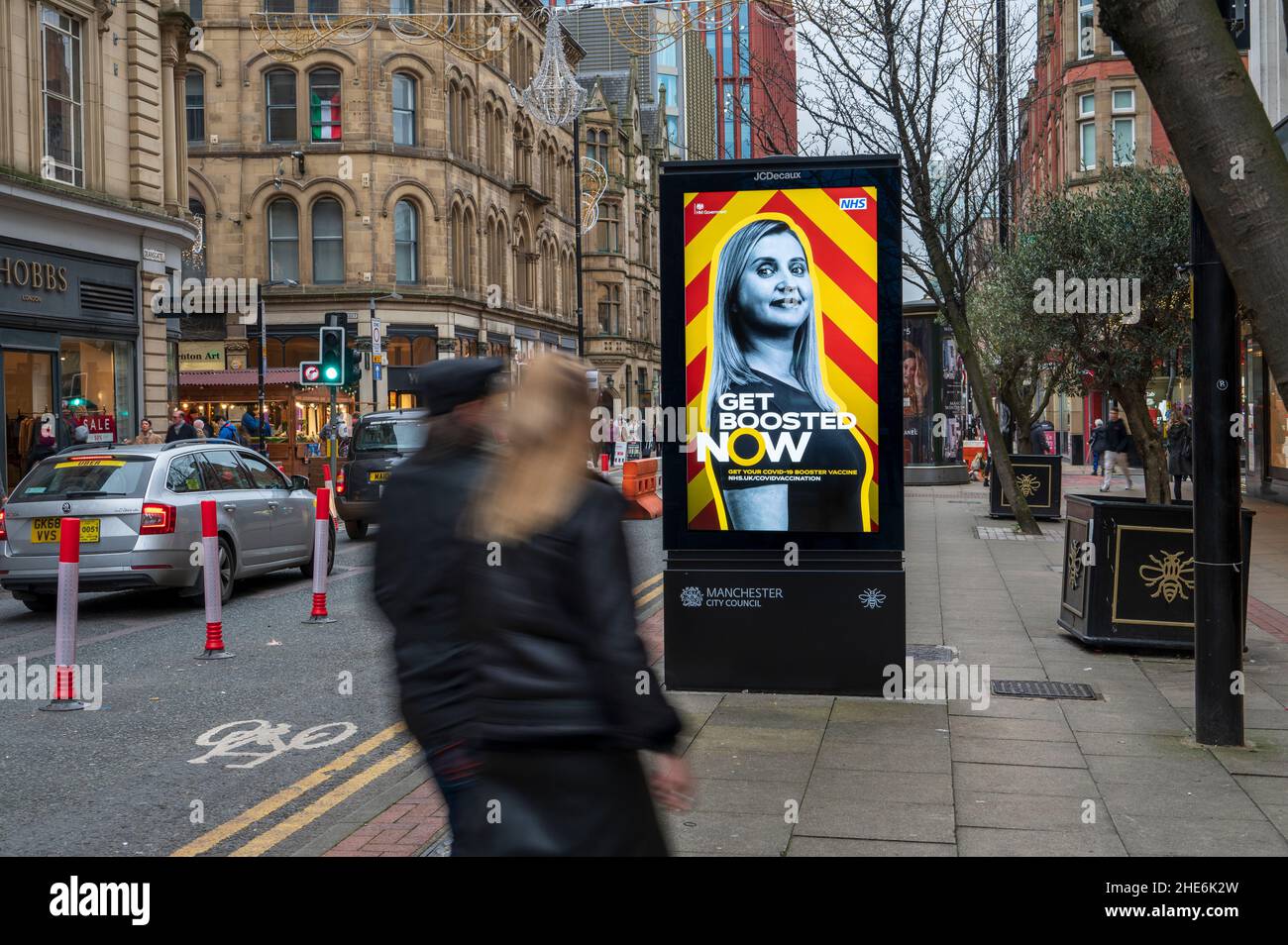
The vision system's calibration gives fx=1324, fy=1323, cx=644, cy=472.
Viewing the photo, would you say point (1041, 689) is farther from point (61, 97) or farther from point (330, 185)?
point (330, 185)

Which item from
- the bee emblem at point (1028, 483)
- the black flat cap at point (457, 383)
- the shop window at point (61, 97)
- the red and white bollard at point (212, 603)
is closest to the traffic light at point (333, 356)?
the shop window at point (61, 97)

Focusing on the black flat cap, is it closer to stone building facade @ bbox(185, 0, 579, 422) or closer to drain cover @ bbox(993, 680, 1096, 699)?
drain cover @ bbox(993, 680, 1096, 699)

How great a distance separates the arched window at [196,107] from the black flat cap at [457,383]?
4643 centimetres

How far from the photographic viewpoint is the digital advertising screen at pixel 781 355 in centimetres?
786

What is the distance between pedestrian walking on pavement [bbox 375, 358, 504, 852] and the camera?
3.01m

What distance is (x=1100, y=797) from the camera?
575 centimetres

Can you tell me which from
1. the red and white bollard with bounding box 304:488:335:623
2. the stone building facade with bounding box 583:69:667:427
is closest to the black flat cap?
the red and white bollard with bounding box 304:488:335:623

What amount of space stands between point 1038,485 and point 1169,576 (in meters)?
13.6

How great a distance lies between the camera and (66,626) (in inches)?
336

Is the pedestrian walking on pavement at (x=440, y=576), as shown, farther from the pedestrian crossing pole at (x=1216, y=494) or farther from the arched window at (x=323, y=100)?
the arched window at (x=323, y=100)

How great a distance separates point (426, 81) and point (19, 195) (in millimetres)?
26719

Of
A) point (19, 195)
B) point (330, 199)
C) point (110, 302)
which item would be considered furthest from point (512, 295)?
point (19, 195)

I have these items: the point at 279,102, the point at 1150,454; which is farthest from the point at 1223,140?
the point at 279,102
